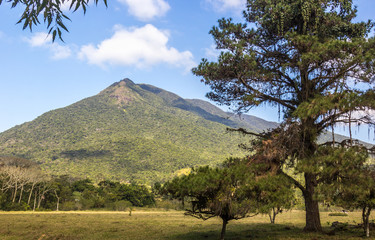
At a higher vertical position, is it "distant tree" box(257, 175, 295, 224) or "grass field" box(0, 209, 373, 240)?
"distant tree" box(257, 175, 295, 224)

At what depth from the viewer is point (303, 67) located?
42.2ft

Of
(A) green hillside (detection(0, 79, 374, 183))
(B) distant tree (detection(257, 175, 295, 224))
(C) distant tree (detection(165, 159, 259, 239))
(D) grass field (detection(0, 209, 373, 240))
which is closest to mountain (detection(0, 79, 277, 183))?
(A) green hillside (detection(0, 79, 374, 183))

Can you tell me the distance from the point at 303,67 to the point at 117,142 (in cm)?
12243

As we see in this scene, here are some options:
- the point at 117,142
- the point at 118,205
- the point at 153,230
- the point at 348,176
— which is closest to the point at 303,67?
the point at 348,176

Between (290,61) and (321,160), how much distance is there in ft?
18.6

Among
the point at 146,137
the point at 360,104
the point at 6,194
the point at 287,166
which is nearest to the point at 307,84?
the point at 360,104

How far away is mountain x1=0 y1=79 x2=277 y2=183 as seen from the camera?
10188 cm

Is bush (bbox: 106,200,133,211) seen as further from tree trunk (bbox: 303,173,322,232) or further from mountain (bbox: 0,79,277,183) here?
tree trunk (bbox: 303,173,322,232)

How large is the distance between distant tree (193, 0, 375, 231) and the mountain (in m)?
65.1

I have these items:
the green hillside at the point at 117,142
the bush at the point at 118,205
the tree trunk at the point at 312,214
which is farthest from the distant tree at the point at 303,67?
the green hillside at the point at 117,142

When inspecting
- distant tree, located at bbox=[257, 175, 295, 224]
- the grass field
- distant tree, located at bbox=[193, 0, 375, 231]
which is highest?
distant tree, located at bbox=[193, 0, 375, 231]

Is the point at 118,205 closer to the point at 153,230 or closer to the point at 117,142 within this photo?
the point at 153,230

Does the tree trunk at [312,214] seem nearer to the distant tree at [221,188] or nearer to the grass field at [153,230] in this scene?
the grass field at [153,230]

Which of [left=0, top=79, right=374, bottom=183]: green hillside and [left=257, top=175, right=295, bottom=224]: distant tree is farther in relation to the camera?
[left=0, top=79, right=374, bottom=183]: green hillside
